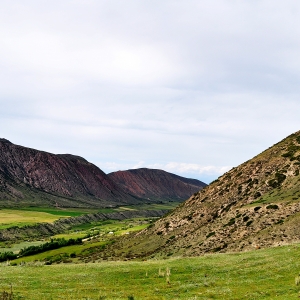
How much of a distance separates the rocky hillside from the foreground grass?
16.9m

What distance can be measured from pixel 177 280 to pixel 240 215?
39935mm

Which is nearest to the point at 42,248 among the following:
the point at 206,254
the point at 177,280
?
the point at 206,254

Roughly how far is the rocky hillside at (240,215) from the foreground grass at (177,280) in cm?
1692

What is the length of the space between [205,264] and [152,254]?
104 feet

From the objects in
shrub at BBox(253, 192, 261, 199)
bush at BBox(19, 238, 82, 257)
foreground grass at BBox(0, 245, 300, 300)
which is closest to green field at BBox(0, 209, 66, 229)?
bush at BBox(19, 238, 82, 257)

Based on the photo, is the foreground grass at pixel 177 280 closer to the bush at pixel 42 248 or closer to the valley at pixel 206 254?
the valley at pixel 206 254

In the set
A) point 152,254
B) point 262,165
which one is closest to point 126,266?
point 152,254

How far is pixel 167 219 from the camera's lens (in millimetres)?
86750

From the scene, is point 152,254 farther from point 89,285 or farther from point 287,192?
point 89,285

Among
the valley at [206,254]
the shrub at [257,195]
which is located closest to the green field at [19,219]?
the valley at [206,254]

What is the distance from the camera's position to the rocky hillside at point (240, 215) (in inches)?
2147

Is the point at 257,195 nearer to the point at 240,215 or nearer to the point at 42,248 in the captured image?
the point at 240,215

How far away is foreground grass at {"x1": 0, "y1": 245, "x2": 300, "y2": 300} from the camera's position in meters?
24.6

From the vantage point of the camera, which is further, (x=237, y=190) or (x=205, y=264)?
(x=237, y=190)
